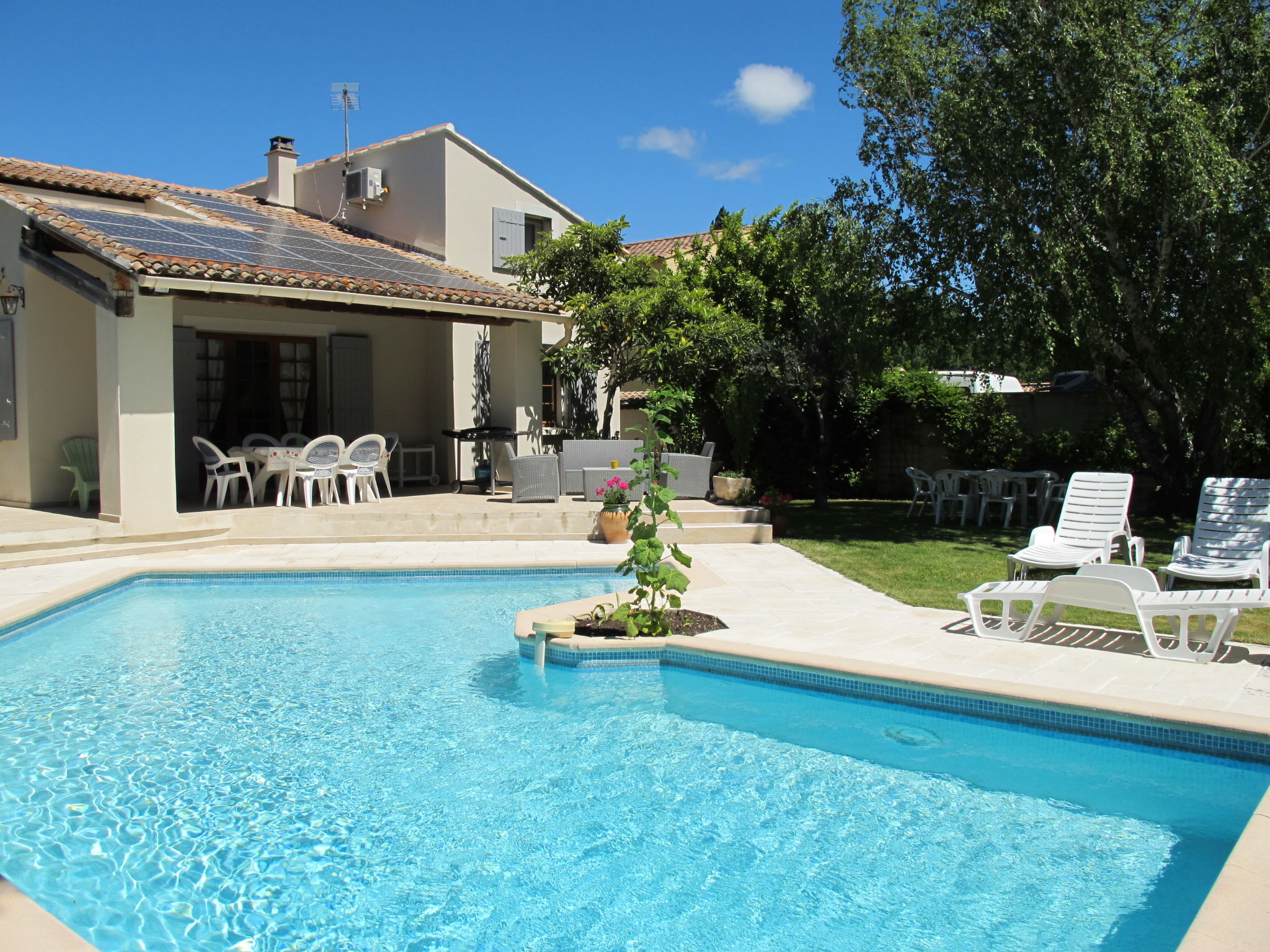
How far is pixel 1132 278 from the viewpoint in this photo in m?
11.9

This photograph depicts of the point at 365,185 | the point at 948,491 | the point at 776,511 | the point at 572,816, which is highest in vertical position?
the point at 365,185

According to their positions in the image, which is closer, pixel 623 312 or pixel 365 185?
pixel 623 312

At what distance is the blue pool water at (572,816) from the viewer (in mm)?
3562

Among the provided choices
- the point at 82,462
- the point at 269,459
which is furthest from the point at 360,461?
the point at 82,462

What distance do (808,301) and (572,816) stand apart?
13054mm

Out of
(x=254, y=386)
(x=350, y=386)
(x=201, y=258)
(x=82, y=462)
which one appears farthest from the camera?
(x=350, y=386)

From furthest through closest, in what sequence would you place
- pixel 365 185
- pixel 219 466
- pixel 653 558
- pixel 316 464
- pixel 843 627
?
pixel 365 185
pixel 219 466
pixel 316 464
pixel 843 627
pixel 653 558

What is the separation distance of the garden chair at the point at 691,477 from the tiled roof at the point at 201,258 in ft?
11.0

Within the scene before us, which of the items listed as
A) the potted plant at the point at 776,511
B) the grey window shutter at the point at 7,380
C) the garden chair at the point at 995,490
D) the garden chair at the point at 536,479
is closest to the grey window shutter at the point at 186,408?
the grey window shutter at the point at 7,380

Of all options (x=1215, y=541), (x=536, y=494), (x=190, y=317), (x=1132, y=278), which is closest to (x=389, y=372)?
(x=190, y=317)

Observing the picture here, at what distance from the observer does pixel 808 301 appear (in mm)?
16156

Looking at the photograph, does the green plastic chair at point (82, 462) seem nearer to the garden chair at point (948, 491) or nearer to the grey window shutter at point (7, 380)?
the grey window shutter at point (7, 380)

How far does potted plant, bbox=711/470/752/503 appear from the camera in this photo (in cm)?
1380

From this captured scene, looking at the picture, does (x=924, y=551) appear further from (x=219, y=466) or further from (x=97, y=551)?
(x=97, y=551)
